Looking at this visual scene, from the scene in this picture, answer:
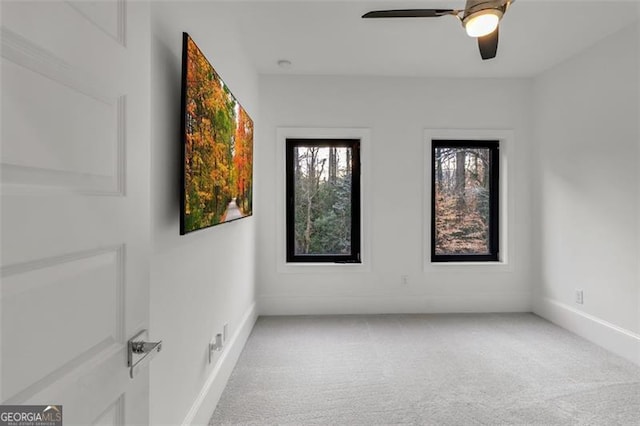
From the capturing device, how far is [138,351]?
2.81 feet

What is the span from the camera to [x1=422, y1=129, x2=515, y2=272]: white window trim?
13.0 feet

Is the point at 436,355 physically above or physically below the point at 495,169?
below

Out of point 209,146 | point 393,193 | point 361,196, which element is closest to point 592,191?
point 393,193

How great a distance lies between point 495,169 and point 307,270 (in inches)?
99.0

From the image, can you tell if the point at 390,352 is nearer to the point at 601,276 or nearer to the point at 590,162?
the point at 601,276

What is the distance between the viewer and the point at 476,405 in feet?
6.98

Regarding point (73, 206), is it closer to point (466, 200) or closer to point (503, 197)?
point (466, 200)

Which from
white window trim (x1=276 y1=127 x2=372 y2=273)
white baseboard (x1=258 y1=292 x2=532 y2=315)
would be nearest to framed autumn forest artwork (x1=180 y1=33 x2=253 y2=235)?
white window trim (x1=276 y1=127 x2=372 y2=273)

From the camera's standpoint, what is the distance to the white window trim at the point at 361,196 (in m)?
3.87

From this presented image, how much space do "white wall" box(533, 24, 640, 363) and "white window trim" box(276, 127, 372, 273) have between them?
190cm

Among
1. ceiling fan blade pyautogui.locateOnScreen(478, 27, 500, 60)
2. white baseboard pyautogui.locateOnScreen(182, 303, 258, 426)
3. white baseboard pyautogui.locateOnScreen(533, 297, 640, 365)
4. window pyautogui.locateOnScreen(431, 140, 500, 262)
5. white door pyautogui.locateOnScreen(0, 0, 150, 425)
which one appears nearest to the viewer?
white door pyautogui.locateOnScreen(0, 0, 150, 425)

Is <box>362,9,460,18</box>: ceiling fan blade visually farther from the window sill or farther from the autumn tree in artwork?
the window sill

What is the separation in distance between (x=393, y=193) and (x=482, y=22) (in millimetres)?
2192

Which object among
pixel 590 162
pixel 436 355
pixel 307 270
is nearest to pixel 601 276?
pixel 590 162
